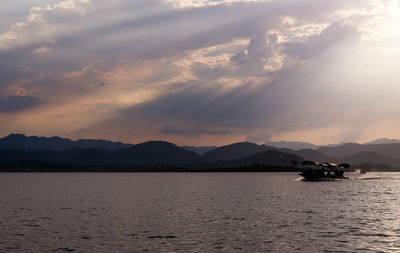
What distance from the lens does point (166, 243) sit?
43.1 m

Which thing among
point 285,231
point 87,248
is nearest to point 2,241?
point 87,248

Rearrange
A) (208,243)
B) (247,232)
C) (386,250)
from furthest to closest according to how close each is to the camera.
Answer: (247,232) → (208,243) → (386,250)

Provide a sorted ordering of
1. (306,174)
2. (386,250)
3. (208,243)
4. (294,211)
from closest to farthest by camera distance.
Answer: (386,250), (208,243), (294,211), (306,174)

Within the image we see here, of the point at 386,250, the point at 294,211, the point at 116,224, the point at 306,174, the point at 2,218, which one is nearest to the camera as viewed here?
the point at 386,250

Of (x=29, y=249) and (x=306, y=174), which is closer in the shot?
(x=29, y=249)

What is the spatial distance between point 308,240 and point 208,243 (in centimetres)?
976

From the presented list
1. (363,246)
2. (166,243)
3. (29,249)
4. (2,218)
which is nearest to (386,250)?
(363,246)

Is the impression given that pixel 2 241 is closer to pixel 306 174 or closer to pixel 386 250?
pixel 386 250

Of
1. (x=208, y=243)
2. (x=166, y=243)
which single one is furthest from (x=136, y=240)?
(x=208, y=243)

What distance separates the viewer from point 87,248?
40.8 meters

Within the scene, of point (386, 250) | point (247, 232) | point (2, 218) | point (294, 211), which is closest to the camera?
point (386, 250)

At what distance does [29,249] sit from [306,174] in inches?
6239

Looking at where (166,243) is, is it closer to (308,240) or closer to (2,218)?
(308,240)

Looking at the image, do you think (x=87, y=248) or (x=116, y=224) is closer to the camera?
(x=87, y=248)
